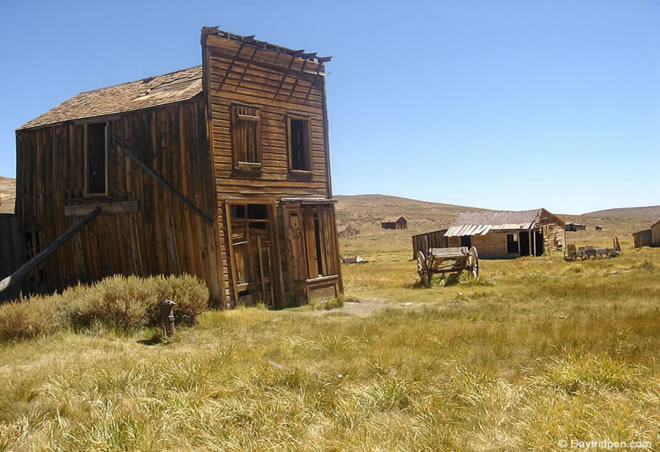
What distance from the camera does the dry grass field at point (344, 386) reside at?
15.1ft

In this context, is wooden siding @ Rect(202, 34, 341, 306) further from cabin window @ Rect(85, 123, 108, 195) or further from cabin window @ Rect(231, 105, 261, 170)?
cabin window @ Rect(85, 123, 108, 195)

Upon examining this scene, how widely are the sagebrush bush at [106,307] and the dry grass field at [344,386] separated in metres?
0.31

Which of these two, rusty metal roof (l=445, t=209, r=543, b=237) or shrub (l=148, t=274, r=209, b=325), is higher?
rusty metal roof (l=445, t=209, r=543, b=237)

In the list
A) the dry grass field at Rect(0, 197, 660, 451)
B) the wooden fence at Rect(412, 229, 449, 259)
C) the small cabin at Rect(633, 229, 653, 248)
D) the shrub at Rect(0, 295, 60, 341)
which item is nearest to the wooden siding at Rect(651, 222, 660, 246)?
the small cabin at Rect(633, 229, 653, 248)

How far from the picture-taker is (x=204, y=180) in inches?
502

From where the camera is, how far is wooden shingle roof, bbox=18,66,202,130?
45.1ft

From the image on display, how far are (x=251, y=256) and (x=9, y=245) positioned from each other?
7.57 meters

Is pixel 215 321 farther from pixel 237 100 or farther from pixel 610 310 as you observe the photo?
pixel 610 310

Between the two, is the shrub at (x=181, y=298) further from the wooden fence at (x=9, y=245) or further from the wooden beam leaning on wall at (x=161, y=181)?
the wooden fence at (x=9, y=245)

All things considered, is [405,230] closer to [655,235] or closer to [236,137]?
[655,235]

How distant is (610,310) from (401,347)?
18.7 feet

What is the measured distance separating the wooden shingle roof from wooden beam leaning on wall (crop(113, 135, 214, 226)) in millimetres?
910

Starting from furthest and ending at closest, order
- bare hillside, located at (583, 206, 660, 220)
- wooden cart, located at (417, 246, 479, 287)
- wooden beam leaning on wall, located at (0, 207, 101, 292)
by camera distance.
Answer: bare hillside, located at (583, 206, 660, 220)
wooden cart, located at (417, 246, 479, 287)
wooden beam leaning on wall, located at (0, 207, 101, 292)

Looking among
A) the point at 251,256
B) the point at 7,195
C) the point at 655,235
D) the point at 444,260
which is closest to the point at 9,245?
the point at 7,195
